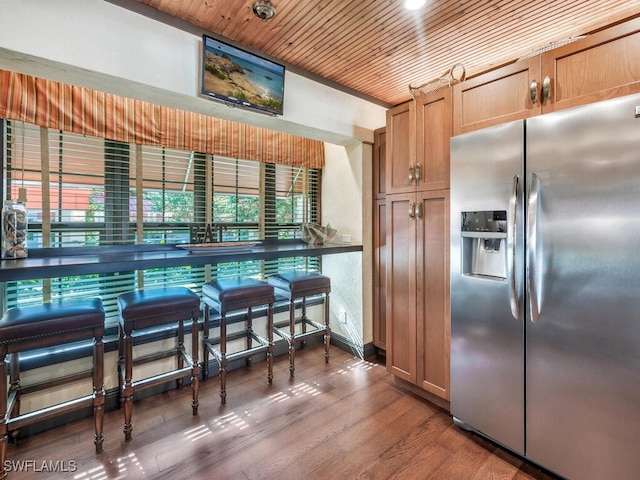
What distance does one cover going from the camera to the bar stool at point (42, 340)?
150 cm

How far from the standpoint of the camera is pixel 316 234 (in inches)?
121

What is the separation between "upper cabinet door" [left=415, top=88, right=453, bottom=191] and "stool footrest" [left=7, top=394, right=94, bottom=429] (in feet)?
8.29

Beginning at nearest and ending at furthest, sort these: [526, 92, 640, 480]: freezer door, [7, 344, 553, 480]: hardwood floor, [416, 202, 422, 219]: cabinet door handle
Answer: [526, 92, 640, 480]: freezer door
[7, 344, 553, 480]: hardwood floor
[416, 202, 422, 219]: cabinet door handle

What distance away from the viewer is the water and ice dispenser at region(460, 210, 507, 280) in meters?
1.72

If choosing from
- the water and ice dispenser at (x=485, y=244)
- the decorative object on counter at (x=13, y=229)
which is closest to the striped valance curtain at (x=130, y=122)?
the decorative object on counter at (x=13, y=229)

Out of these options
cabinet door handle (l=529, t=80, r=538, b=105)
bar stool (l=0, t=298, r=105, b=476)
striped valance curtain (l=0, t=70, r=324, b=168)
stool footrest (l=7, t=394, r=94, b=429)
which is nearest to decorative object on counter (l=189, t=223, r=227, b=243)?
striped valance curtain (l=0, t=70, r=324, b=168)

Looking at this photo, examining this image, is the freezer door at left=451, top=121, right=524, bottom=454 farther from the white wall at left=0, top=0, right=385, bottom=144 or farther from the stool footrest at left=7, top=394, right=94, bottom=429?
the stool footrest at left=7, top=394, right=94, bottom=429

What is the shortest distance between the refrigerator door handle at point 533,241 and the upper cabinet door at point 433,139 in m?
0.57

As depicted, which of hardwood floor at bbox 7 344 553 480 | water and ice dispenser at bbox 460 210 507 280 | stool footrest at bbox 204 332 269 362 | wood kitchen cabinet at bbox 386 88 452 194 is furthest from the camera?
stool footrest at bbox 204 332 269 362

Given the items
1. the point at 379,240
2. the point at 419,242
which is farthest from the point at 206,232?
the point at 419,242

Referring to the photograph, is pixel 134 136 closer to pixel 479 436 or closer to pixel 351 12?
pixel 351 12

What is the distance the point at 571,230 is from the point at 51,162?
3.12m

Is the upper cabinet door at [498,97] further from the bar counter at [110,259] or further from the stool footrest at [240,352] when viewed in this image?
the stool footrest at [240,352]

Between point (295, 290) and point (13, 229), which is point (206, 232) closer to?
point (295, 290)
